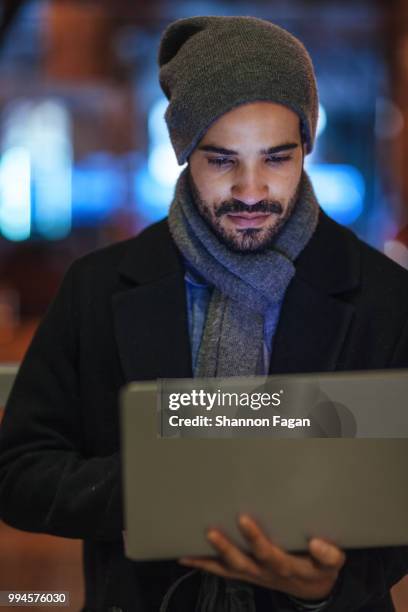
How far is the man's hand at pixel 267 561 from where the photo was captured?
932 mm

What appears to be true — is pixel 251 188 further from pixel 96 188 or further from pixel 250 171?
pixel 96 188

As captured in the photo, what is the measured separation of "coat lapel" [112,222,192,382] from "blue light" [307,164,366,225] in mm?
8604

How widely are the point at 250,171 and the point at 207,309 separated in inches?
9.2

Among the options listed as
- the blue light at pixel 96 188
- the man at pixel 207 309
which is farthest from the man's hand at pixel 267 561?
the blue light at pixel 96 188

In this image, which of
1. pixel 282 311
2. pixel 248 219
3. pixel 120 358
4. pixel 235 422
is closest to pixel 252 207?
pixel 248 219

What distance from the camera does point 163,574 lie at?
50.9 inches

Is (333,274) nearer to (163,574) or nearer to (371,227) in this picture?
(163,574)

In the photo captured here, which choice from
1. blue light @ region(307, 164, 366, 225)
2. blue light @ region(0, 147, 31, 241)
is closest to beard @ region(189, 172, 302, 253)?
blue light @ region(0, 147, 31, 241)

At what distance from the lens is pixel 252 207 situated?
1.28m

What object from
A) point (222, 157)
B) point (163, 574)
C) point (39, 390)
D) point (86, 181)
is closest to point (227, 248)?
point (222, 157)

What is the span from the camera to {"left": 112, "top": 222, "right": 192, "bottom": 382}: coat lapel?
1335 mm

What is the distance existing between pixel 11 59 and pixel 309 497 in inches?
383

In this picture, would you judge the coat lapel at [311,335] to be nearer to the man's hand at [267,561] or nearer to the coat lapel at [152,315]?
the coat lapel at [152,315]

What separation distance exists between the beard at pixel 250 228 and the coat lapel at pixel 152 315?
11cm
